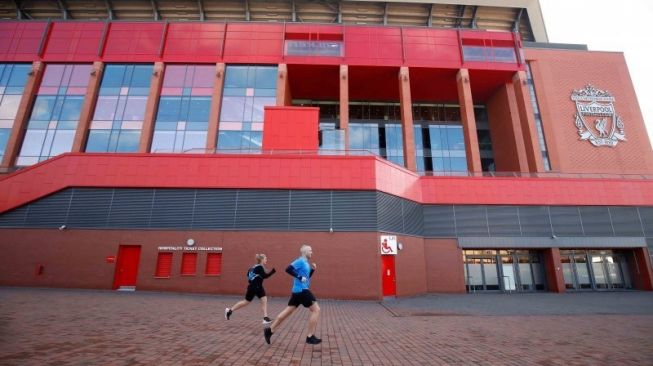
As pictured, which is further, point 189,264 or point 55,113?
point 55,113

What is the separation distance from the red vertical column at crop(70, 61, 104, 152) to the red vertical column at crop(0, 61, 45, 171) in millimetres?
4861

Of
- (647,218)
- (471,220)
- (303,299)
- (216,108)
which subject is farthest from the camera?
(216,108)

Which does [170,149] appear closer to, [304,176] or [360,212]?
[304,176]

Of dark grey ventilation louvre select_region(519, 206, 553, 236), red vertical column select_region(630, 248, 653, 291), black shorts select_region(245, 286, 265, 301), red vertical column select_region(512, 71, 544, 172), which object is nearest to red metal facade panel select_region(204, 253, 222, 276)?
black shorts select_region(245, 286, 265, 301)

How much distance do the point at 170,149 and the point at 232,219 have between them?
13237 mm

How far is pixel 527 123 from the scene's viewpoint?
2872 centimetres

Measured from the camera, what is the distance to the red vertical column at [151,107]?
26098mm

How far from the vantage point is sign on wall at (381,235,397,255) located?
17.2m

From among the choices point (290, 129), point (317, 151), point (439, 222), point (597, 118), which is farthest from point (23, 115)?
point (597, 118)

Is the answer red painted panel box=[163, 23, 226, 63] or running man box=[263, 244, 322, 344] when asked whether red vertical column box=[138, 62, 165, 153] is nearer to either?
red painted panel box=[163, 23, 226, 63]

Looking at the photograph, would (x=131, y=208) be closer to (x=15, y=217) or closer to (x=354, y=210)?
(x=15, y=217)

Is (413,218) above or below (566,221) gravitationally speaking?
below

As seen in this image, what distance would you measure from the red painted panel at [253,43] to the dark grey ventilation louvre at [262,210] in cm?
1642

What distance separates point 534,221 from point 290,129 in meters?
18.6
